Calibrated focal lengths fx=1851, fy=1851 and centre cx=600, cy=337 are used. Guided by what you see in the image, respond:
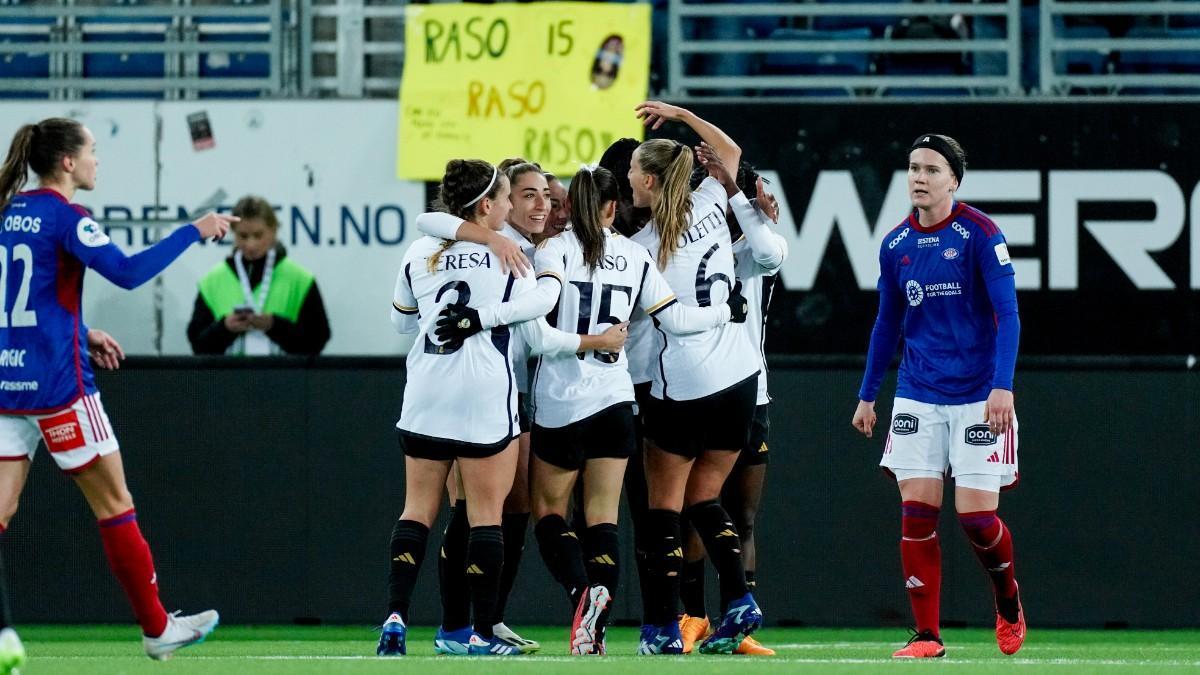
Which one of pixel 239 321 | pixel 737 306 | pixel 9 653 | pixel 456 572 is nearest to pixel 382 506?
pixel 239 321

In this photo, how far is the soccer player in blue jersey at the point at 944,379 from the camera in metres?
7.36

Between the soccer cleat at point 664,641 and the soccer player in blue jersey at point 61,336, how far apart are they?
1956 mm

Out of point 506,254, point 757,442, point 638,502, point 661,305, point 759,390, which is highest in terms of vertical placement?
point 506,254

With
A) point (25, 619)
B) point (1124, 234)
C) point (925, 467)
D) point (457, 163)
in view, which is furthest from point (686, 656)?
point (1124, 234)

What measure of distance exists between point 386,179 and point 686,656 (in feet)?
16.0

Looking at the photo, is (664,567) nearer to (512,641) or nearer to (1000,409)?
(512,641)

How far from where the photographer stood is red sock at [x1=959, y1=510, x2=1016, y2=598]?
7430mm

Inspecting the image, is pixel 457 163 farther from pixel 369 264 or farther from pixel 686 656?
pixel 369 264

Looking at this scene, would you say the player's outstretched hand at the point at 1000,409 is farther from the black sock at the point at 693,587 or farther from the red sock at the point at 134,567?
the red sock at the point at 134,567

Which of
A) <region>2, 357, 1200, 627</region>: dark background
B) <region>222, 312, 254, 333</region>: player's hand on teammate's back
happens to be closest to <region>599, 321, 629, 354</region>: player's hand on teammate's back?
<region>2, 357, 1200, 627</region>: dark background

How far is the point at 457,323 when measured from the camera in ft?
22.9

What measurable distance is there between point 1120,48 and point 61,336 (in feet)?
23.3

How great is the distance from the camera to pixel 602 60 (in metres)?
11.1

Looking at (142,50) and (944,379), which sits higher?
(142,50)
